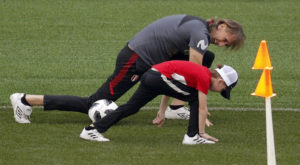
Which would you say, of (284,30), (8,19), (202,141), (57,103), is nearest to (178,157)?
(202,141)

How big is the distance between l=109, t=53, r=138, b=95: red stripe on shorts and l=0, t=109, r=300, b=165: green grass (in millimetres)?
459

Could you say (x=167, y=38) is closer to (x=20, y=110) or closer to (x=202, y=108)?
(x=202, y=108)

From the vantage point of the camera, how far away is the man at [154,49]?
8.56m

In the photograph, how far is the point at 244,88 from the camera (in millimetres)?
11625

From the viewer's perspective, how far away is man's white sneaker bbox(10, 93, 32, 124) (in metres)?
9.28

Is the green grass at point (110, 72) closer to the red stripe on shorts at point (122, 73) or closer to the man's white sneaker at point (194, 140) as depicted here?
the man's white sneaker at point (194, 140)

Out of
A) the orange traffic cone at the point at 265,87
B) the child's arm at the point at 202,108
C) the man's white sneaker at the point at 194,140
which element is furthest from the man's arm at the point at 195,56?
the orange traffic cone at the point at 265,87

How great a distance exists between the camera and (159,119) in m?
9.30

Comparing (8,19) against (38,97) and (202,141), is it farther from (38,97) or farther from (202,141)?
(202,141)

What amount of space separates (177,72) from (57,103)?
1.74 metres

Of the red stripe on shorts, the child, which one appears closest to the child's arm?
the child

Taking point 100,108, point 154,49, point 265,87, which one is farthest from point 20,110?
point 265,87

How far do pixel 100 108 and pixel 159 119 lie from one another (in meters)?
0.67

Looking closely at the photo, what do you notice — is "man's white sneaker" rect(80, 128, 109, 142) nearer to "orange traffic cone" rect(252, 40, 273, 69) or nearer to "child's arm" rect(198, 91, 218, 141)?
"child's arm" rect(198, 91, 218, 141)
